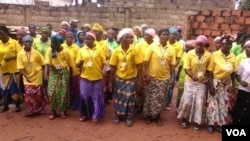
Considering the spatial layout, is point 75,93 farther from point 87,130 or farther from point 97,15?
point 97,15

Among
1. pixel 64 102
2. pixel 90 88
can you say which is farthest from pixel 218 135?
pixel 64 102

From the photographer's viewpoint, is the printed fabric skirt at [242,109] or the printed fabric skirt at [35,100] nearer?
the printed fabric skirt at [242,109]

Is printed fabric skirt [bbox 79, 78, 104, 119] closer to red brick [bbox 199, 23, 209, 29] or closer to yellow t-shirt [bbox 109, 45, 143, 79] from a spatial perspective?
yellow t-shirt [bbox 109, 45, 143, 79]

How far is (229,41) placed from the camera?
5.68 m

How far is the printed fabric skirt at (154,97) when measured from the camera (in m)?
6.10

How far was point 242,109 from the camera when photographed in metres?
5.73

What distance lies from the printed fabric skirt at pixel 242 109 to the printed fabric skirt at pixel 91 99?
2.51 metres

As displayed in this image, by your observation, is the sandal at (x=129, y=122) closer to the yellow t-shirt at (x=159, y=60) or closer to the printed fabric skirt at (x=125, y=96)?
the printed fabric skirt at (x=125, y=96)

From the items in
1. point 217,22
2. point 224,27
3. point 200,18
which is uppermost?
point 200,18

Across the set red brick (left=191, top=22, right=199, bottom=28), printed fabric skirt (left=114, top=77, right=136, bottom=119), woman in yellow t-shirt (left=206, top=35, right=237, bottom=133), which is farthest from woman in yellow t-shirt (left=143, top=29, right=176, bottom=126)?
red brick (left=191, top=22, right=199, bottom=28)

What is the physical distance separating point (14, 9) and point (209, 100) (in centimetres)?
1164

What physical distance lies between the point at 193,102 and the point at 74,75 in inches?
97.6

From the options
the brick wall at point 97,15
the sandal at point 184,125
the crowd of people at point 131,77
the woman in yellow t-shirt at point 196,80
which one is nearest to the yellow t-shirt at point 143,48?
the crowd of people at point 131,77

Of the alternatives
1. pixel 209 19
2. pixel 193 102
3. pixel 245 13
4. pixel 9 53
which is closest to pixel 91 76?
pixel 9 53
